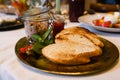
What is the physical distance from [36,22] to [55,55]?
24cm

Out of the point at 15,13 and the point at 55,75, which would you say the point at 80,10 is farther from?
the point at 55,75

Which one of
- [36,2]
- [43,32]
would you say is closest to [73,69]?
[43,32]

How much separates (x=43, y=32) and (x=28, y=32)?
0.22 feet

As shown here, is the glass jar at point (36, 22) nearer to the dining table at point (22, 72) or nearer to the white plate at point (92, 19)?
the dining table at point (22, 72)

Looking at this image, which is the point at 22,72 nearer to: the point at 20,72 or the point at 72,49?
the point at 20,72

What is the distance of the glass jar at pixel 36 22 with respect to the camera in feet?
2.74

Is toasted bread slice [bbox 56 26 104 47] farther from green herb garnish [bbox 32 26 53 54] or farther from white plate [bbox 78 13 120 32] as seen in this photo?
white plate [bbox 78 13 120 32]

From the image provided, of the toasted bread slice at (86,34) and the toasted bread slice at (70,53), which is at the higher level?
the toasted bread slice at (86,34)

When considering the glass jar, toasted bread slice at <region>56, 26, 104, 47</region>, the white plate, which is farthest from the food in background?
the glass jar

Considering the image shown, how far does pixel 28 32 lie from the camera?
0.86m

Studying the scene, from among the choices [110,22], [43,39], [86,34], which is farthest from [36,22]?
[110,22]

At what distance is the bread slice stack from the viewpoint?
64cm

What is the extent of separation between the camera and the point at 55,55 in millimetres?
650

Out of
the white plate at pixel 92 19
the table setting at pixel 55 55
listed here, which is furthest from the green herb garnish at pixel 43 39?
the white plate at pixel 92 19
